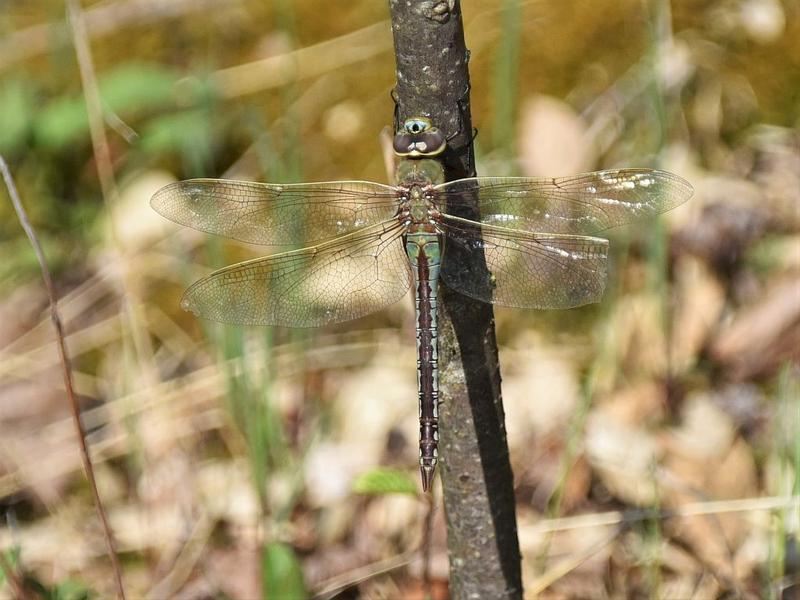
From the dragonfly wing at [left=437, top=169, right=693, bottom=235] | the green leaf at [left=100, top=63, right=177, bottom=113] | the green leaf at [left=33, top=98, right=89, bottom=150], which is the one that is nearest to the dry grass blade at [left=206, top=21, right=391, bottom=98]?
the green leaf at [left=100, top=63, right=177, bottom=113]

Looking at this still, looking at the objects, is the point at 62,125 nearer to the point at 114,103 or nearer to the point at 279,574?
the point at 114,103

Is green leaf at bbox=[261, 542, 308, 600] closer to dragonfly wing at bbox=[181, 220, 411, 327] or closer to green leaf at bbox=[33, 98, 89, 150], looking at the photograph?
dragonfly wing at bbox=[181, 220, 411, 327]

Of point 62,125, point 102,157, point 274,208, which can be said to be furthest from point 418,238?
point 62,125

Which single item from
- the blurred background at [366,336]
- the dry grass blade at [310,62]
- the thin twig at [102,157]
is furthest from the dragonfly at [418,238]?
the dry grass blade at [310,62]

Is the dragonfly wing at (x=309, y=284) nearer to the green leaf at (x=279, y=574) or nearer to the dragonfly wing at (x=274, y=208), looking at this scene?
the dragonfly wing at (x=274, y=208)

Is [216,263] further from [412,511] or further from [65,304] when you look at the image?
[65,304]
